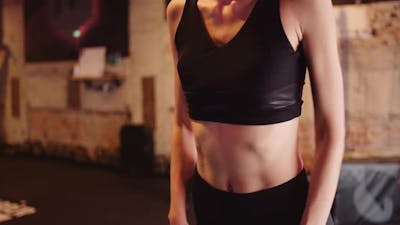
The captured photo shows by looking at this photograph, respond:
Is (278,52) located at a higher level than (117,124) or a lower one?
higher

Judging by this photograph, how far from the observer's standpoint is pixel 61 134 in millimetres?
6066

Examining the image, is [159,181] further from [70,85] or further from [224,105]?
[224,105]

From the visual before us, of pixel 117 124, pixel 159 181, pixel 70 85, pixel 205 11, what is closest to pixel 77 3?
pixel 70 85

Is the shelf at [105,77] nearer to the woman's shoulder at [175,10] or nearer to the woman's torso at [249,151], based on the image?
the woman's shoulder at [175,10]

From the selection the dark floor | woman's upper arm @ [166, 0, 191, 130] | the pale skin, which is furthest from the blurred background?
the pale skin

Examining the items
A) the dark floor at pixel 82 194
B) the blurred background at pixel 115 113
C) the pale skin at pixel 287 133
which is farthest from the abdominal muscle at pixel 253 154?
the dark floor at pixel 82 194

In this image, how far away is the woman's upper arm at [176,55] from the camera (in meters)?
0.90

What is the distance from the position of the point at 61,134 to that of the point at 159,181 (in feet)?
6.95

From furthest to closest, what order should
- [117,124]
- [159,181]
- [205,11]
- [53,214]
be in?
[117,124], [159,181], [53,214], [205,11]

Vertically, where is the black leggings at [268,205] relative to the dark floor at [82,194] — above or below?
above

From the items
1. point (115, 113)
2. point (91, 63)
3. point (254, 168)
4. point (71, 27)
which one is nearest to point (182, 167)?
point (254, 168)

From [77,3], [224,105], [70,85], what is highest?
[77,3]

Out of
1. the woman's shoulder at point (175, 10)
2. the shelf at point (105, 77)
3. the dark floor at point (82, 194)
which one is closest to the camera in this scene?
the woman's shoulder at point (175, 10)

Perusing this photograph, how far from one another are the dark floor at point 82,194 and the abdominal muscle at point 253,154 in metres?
2.62
